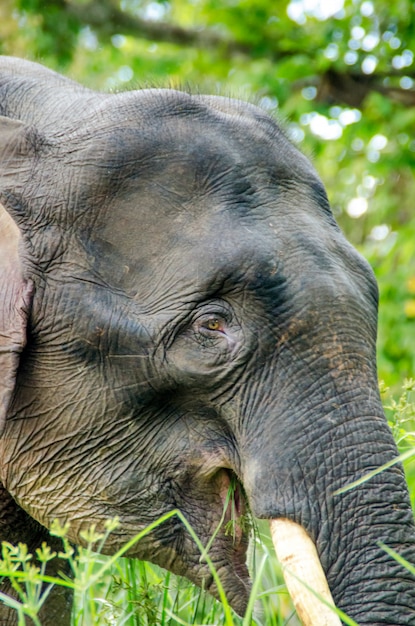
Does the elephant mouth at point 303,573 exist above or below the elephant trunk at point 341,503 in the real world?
below

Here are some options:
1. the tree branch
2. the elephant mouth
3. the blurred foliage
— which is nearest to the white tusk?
the elephant mouth

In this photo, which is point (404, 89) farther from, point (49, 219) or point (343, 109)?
point (49, 219)

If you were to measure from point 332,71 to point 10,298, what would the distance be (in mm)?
6037

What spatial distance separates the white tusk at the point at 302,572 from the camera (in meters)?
A: 2.50

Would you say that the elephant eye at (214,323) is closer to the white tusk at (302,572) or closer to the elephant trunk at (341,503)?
the elephant trunk at (341,503)

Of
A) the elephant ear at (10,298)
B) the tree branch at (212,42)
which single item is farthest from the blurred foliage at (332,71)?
the elephant ear at (10,298)

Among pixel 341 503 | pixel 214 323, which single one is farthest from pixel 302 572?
pixel 214 323

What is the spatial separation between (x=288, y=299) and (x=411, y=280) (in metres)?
4.76

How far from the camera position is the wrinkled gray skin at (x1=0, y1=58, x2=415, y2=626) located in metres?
2.81

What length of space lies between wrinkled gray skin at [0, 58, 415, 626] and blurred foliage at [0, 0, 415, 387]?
370 centimetres

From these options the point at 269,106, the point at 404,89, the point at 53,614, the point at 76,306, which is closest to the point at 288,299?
the point at 76,306

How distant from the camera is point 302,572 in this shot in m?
2.59

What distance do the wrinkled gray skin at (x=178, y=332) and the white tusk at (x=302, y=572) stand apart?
4 cm

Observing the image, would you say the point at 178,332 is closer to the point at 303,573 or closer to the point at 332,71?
the point at 303,573
